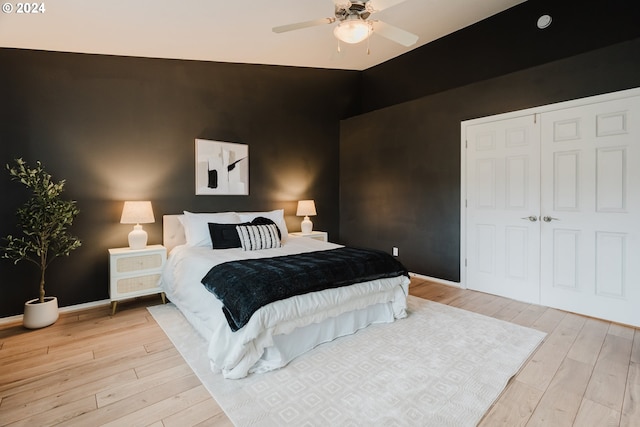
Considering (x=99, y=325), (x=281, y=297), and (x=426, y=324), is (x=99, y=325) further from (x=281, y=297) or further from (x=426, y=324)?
(x=426, y=324)

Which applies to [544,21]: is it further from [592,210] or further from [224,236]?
[224,236]

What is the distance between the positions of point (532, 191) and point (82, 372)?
14.8 ft

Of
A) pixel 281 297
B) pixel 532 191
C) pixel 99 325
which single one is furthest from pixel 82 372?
pixel 532 191

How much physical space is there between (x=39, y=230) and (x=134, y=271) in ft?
2.92

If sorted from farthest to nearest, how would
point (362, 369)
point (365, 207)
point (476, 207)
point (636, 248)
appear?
point (365, 207) < point (476, 207) < point (636, 248) < point (362, 369)

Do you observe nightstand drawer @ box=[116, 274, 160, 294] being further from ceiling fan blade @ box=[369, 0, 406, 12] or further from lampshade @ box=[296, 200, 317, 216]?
ceiling fan blade @ box=[369, 0, 406, 12]

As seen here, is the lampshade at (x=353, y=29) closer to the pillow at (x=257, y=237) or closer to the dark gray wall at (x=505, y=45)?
the pillow at (x=257, y=237)

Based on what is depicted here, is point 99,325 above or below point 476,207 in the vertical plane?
below

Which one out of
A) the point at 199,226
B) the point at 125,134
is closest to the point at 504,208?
the point at 199,226

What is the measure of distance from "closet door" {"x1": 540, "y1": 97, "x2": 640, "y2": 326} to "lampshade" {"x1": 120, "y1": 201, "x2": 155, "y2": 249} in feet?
14.5

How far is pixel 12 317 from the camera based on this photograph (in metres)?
3.01

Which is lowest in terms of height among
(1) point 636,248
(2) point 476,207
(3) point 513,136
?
(1) point 636,248

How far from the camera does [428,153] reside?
4.40 meters

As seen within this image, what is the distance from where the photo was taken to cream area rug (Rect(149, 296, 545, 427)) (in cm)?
170
